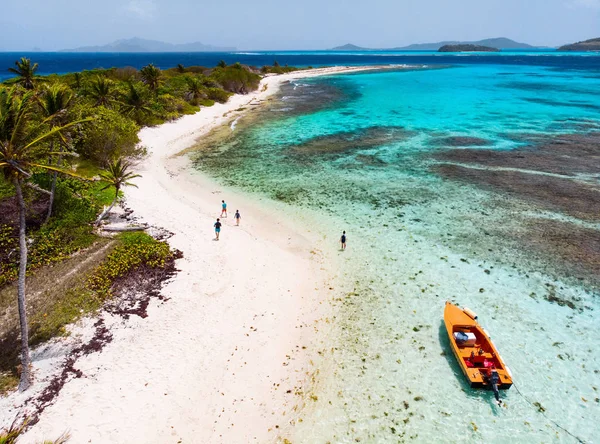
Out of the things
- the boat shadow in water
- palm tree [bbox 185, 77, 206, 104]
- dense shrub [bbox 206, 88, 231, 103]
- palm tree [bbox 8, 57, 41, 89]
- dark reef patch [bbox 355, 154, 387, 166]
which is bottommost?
the boat shadow in water

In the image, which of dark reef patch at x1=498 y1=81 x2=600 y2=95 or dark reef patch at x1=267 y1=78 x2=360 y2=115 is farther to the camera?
dark reef patch at x1=498 y1=81 x2=600 y2=95

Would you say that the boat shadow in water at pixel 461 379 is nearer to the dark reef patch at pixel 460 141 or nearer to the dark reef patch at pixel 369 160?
the dark reef patch at pixel 369 160

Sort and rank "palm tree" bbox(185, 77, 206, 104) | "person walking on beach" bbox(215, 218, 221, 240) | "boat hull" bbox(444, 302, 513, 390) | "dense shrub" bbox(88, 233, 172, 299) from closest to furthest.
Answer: "boat hull" bbox(444, 302, 513, 390)
"dense shrub" bbox(88, 233, 172, 299)
"person walking on beach" bbox(215, 218, 221, 240)
"palm tree" bbox(185, 77, 206, 104)

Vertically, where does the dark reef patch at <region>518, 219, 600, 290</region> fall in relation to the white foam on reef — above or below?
below

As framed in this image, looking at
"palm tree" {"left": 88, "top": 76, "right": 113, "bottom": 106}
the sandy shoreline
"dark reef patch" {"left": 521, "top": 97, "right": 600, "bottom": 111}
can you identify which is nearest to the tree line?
"palm tree" {"left": 88, "top": 76, "right": 113, "bottom": 106}

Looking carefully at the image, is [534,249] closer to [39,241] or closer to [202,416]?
[202,416]

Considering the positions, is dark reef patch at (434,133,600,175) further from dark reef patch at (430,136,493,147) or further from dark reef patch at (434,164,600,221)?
dark reef patch at (430,136,493,147)

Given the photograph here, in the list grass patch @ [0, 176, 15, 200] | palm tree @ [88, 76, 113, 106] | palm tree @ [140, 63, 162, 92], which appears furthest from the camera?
palm tree @ [140, 63, 162, 92]
